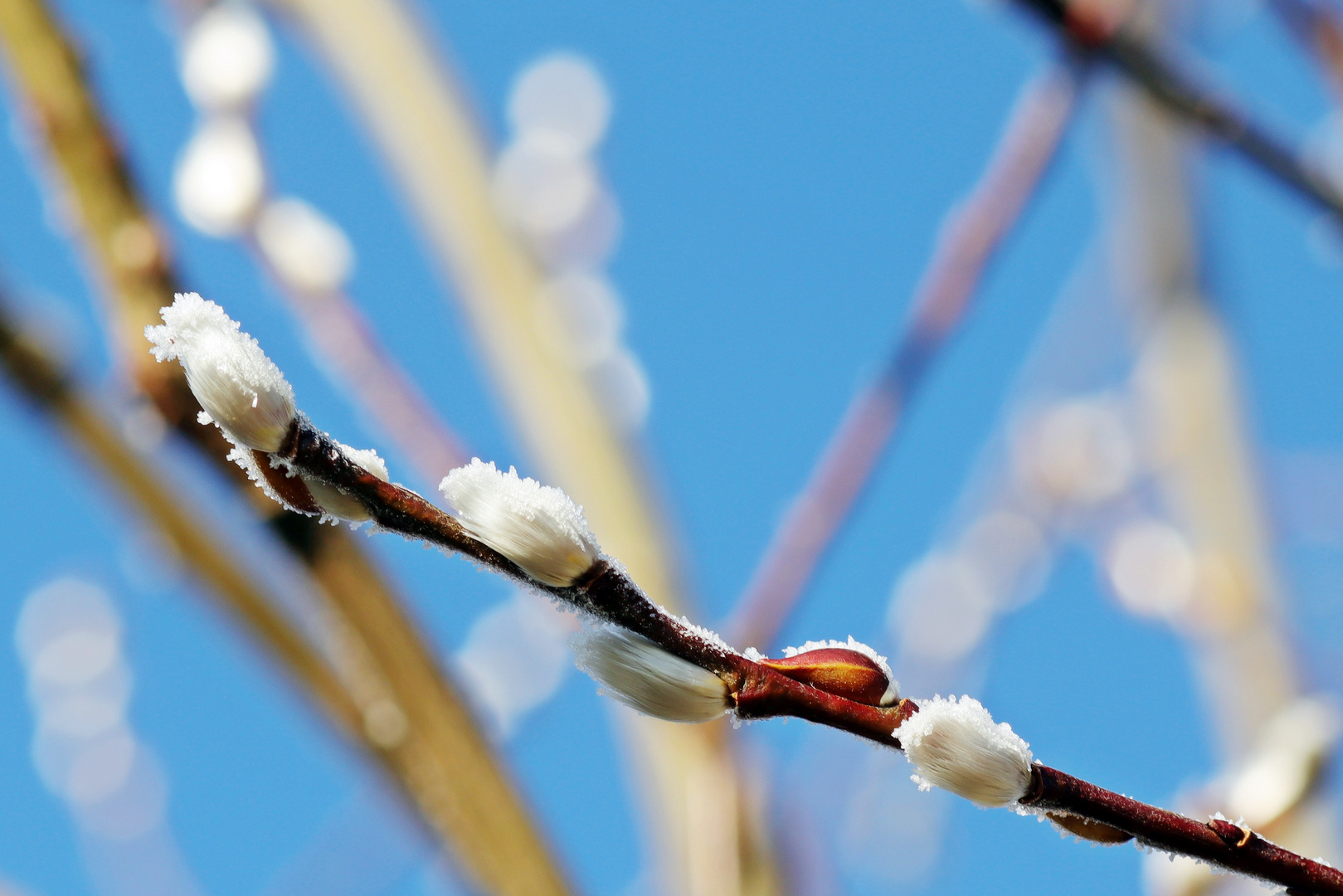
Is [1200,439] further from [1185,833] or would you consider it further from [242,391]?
[242,391]

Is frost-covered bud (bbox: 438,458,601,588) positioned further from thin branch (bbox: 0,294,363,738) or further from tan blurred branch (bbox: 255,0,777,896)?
tan blurred branch (bbox: 255,0,777,896)

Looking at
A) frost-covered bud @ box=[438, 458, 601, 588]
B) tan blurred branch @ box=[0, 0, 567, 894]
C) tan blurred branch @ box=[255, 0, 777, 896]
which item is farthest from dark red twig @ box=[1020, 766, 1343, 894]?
tan blurred branch @ box=[255, 0, 777, 896]

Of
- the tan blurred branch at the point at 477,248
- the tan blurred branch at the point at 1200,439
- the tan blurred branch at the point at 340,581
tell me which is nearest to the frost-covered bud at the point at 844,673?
the tan blurred branch at the point at 340,581

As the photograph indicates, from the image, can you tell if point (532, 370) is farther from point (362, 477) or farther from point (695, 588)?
point (362, 477)

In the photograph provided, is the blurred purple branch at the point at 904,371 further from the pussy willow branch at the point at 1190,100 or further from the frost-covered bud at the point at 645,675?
the frost-covered bud at the point at 645,675

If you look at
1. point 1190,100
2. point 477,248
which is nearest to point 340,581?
point 1190,100
